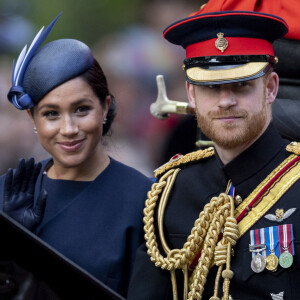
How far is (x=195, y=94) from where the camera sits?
2.17 meters

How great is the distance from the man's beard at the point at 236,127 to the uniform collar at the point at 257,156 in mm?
31

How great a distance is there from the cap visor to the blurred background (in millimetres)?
1946

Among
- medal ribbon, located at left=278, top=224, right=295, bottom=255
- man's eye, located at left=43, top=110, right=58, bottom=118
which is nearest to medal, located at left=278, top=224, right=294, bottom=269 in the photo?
medal ribbon, located at left=278, top=224, right=295, bottom=255

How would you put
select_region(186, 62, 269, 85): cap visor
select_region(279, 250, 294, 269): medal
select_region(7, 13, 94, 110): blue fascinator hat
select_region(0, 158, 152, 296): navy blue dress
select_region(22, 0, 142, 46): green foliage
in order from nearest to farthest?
select_region(279, 250, 294, 269): medal
select_region(186, 62, 269, 85): cap visor
select_region(0, 158, 152, 296): navy blue dress
select_region(7, 13, 94, 110): blue fascinator hat
select_region(22, 0, 142, 46): green foliage

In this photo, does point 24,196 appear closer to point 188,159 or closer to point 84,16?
point 188,159

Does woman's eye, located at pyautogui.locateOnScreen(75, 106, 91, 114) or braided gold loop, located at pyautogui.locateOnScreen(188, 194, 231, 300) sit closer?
braided gold loop, located at pyautogui.locateOnScreen(188, 194, 231, 300)

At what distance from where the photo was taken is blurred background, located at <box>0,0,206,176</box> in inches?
172

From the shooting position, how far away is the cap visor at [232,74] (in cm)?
205

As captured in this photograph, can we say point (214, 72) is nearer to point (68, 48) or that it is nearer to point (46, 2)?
point (68, 48)

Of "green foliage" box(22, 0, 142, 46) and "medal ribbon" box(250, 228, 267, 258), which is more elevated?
"green foliage" box(22, 0, 142, 46)

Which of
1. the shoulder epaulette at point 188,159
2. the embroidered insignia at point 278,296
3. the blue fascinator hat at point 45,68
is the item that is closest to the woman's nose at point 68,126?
the blue fascinator hat at point 45,68

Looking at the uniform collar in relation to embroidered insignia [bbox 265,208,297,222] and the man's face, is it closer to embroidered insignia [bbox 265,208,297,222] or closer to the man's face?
the man's face

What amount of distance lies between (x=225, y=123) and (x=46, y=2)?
121 inches

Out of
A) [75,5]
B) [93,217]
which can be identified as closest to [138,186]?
[93,217]
